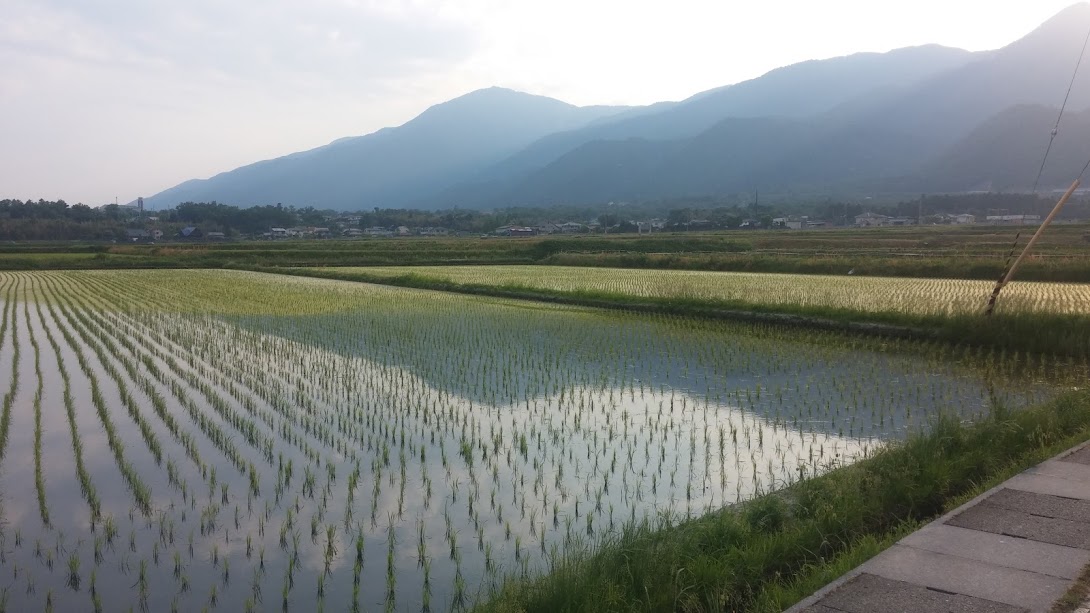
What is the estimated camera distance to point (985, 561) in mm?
3525

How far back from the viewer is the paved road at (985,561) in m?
→ 3.13

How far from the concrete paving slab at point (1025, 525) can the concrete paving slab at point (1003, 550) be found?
6cm

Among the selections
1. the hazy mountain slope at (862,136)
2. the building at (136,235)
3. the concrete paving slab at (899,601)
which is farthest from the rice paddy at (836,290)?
the hazy mountain slope at (862,136)

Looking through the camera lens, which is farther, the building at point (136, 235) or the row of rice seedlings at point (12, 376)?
the building at point (136, 235)

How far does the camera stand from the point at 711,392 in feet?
28.9

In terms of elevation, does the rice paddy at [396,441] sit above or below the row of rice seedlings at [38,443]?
below

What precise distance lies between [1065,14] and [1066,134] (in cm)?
9633

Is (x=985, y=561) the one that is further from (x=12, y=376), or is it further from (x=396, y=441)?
(x=12, y=376)

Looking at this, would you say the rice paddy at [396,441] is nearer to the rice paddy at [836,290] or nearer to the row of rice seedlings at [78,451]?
the row of rice seedlings at [78,451]

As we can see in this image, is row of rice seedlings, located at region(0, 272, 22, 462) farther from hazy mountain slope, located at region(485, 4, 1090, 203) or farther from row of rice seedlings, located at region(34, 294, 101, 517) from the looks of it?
hazy mountain slope, located at region(485, 4, 1090, 203)

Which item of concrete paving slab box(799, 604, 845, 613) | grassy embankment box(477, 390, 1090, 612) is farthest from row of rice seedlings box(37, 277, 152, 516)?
concrete paving slab box(799, 604, 845, 613)

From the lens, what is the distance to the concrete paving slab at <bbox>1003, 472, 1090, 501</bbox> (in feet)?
14.3

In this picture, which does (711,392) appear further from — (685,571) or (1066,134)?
(1066,134)

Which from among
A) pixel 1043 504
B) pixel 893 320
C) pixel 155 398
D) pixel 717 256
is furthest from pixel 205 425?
pixel 717 256
